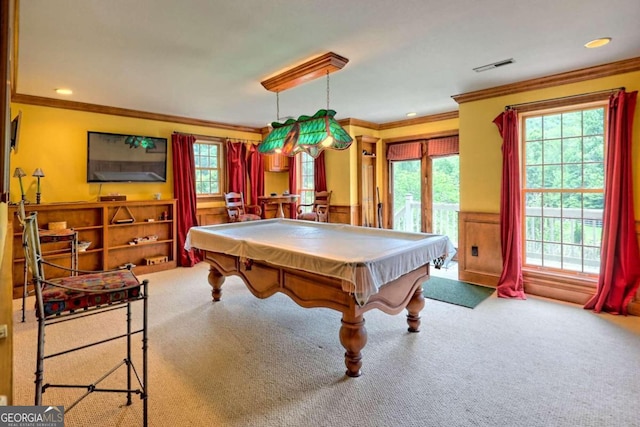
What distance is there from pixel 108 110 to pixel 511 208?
5.63 m

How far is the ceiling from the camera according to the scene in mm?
2275

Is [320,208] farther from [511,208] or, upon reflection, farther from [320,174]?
[511,208]

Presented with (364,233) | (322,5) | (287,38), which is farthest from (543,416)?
(287,38)

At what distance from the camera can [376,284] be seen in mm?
2119

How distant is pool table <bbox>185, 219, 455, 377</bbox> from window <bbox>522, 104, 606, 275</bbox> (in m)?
1.86

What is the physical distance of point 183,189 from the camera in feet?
18.3

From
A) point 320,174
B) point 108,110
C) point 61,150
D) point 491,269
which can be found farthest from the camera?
point 320,174

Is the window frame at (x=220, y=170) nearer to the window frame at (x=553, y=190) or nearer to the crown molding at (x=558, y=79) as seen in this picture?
the crown molding at (x=558, y=79)

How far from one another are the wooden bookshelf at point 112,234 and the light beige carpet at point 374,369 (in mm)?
1258

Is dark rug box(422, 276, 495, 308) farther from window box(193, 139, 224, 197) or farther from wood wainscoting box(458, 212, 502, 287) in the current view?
window box(193, 139, 224, 197)

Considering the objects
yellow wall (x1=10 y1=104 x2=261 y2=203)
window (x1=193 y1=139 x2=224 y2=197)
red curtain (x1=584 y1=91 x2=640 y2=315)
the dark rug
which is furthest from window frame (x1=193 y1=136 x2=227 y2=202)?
red curtain (x1=584 y1=91 x2=640 y2=315)

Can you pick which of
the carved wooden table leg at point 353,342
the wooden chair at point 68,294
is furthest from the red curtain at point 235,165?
the carved wooden table leg at point 353,342

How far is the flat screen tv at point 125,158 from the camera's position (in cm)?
477

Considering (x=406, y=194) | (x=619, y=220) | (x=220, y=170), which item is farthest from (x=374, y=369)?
(x=220, y=170)
